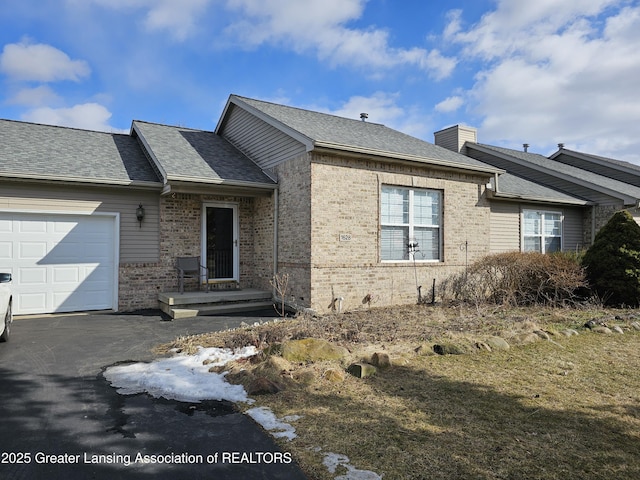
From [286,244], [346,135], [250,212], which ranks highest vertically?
[346,135]

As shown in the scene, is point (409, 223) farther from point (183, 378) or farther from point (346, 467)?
point (346, 467)

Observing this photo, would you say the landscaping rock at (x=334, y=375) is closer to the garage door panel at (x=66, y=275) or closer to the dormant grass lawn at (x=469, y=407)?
the dormant grass lawn at (x=469, y=407)

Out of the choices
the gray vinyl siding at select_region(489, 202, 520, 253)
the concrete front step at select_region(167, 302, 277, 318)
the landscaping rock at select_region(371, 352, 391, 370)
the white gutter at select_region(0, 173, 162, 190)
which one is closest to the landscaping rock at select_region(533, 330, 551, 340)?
the landscaping rock at select_region(371, 352, 391, 370)

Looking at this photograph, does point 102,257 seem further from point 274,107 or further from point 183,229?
point 274,107

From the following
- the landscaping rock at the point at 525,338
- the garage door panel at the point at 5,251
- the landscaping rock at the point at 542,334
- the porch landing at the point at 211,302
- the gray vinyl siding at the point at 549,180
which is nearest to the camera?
the landscaping rock at the point at 525,338

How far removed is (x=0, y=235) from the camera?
8.99m

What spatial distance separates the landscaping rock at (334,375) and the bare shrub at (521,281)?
6284 millimetres

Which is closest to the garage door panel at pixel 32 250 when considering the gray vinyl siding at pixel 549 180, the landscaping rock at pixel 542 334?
the landscaping rock at pixel 542 334

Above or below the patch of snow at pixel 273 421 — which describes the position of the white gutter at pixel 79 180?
above

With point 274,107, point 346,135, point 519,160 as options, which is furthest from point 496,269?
point 519,160

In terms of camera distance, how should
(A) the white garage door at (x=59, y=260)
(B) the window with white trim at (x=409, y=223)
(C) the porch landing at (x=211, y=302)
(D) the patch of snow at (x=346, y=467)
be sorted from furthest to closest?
(B) the window with white trim at (x=409, y=223) → (C) the porch landing at (x=211, y=302) → (A) the white garage door at (x=59, y=260) → (D) the patch of snow at (x=346, y=467)

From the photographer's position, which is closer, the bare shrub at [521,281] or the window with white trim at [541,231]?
the bare shrub at [521,281]

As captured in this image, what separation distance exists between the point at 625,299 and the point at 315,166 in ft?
27.9

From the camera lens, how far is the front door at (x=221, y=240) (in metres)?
11.1
